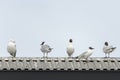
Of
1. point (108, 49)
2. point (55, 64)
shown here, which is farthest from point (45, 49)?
point (55, 64)

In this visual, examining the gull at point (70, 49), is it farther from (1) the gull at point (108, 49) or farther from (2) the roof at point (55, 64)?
(2) the roof at point (55, 64)

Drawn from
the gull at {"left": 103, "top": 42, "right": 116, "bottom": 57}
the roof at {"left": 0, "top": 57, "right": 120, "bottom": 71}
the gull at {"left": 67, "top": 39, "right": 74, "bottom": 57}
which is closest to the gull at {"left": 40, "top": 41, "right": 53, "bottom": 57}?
the gull at {"left": 67, "top": 39, "right": 74, "bottom": 57}

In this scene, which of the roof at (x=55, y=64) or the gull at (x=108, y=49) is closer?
the roof at (x=55, y=64)

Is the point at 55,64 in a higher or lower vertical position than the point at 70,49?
lower

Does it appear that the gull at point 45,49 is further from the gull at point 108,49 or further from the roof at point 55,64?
the roof at point 55,64

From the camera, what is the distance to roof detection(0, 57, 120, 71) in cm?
2469

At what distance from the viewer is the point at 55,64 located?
81.7 ft

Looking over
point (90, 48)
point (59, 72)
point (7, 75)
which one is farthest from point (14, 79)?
point (90, 48)

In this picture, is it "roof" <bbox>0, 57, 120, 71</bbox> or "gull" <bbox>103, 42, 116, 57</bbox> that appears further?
"gull" <bbox>103, 42, 116, 57</bbox>

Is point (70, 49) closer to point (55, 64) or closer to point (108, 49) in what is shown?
point (108, 49)

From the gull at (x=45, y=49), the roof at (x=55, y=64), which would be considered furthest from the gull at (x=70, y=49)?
the roof at (x=55, y=64)

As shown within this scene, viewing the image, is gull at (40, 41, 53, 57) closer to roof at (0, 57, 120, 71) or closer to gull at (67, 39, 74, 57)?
gull at (67, 39, 74, 57)

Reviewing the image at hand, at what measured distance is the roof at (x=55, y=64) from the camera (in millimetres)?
24688

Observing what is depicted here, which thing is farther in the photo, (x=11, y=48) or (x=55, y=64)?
(x=11, y=48)
